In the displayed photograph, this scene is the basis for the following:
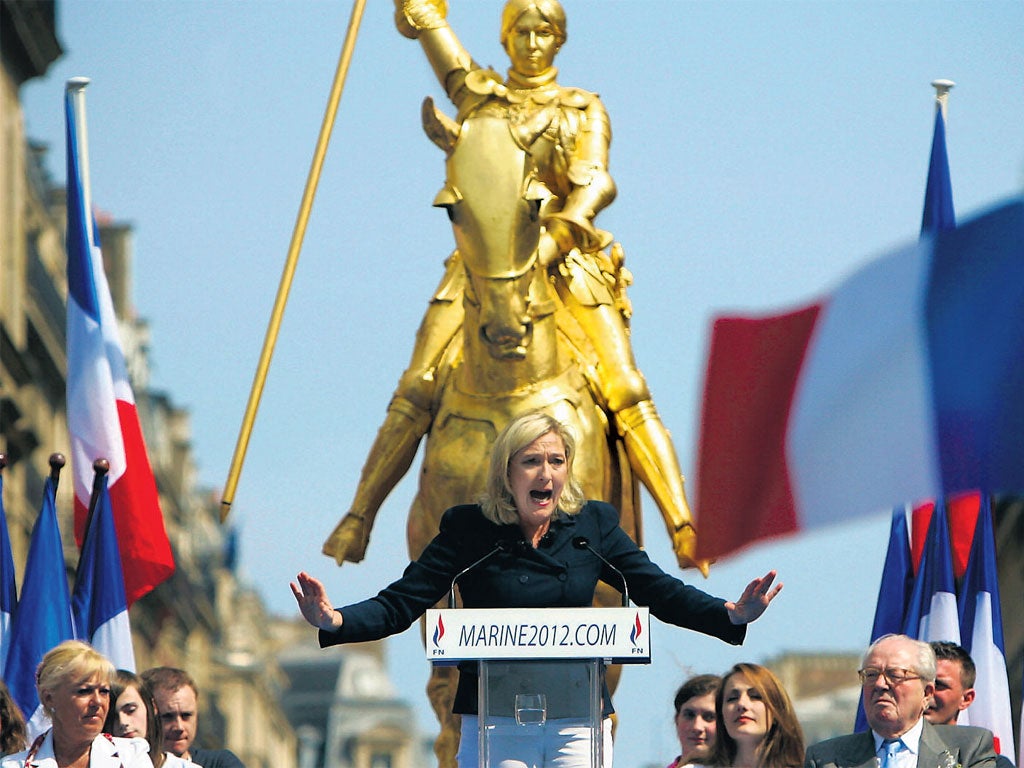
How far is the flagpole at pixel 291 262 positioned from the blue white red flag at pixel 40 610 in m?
0.88

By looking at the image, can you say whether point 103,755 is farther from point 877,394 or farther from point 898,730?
point 877,394

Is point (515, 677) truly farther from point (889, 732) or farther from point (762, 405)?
point (762, 405)

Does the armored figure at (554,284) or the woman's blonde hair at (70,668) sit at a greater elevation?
the armored figure at (554,284)

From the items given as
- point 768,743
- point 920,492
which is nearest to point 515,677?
point 768,743

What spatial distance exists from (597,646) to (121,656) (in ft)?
19.5

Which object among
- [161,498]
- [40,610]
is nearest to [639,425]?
[40,610]

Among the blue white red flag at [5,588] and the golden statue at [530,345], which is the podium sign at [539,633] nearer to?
the golden statue at [530,345]

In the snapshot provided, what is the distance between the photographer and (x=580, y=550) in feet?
30.4

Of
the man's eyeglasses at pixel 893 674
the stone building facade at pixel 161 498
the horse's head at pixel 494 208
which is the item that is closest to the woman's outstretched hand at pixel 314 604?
the man's eyeglasses at pixel 893 674

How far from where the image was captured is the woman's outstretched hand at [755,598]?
8.94 metres

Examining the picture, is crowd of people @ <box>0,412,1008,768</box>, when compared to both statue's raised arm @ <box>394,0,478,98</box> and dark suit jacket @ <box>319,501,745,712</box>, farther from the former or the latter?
statue's raised arm @ <box>394,0,478,98</box>

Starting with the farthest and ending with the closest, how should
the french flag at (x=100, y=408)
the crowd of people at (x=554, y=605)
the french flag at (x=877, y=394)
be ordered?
1. the french flag at (x=100, y=408)
2. the french flag at (x=877, y=394)
3. the crowd of people at (x=554, y=605)

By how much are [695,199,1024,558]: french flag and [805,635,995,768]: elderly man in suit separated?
5.84 feet

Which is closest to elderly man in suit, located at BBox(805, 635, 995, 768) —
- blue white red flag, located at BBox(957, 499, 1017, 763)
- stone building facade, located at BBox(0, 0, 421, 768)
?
blue white red flag, located at BBox(957, 499, 1017, 763)
